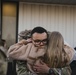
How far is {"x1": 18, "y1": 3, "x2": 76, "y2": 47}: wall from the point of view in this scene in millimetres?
8445

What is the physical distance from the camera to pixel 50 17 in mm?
8625

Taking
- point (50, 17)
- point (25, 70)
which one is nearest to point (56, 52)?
point (25, 70)

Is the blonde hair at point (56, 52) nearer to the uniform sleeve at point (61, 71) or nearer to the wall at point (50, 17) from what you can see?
the uniform sleeve at point (61, 71)

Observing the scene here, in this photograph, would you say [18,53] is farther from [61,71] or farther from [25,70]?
[61,71]

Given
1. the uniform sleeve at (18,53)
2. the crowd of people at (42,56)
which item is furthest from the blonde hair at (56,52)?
the uniform sleeve at (18,53)

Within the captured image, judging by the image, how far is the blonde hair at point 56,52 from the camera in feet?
10.9

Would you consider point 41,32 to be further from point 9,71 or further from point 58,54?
point 9,71

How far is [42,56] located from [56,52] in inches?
7.0

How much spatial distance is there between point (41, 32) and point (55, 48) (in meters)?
0.27

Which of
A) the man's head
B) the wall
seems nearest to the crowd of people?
the man's head

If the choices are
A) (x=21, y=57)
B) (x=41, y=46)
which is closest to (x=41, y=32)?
(x=41, y=46)

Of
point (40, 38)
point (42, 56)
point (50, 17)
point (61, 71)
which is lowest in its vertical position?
point (61, 71)

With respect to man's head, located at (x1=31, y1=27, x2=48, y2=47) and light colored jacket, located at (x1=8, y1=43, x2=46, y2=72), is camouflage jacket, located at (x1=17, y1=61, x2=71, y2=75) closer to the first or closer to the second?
light colored jacket, located at (x1=8, y1=43, x2=46, y2=72)

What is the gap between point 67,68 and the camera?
3469 millimetres
